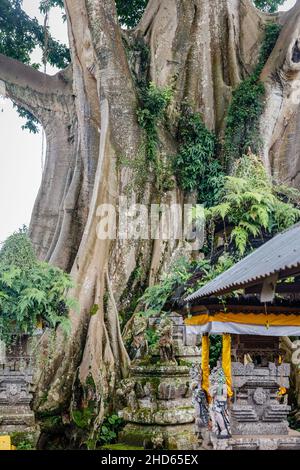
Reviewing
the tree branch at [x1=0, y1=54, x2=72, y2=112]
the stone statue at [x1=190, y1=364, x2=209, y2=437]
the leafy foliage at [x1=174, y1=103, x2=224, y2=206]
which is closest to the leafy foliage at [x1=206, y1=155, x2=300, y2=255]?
the leafy foliage at [x1=174, y1=103, x2=224, y2=206]

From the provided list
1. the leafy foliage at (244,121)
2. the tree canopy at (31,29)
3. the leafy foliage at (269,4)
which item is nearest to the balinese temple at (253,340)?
the leafy foliage at (244,121)

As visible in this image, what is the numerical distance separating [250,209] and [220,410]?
14.8 ft

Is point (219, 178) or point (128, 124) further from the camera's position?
point (219, 178)

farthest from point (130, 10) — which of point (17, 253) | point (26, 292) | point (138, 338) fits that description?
point (26, 292)

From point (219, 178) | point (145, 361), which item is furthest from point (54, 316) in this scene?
point (219, 178)

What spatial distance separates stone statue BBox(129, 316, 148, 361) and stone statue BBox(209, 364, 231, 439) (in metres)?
2.01

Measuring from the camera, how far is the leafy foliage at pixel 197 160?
31.7 ft

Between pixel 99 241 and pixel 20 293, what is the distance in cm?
286

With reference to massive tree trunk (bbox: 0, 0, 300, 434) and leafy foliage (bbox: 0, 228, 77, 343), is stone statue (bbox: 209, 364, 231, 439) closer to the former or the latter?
leafy foliage (bbox: 0, 228, 77, 343)

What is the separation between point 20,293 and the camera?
5141 millimetres

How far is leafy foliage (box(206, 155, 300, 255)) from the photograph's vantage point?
8.62m

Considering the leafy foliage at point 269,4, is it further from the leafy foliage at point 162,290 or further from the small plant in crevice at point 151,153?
the leafy foliage at point 162,290

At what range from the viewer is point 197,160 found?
9.66m

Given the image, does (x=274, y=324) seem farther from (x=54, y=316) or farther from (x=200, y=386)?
(x=54, y=316)
